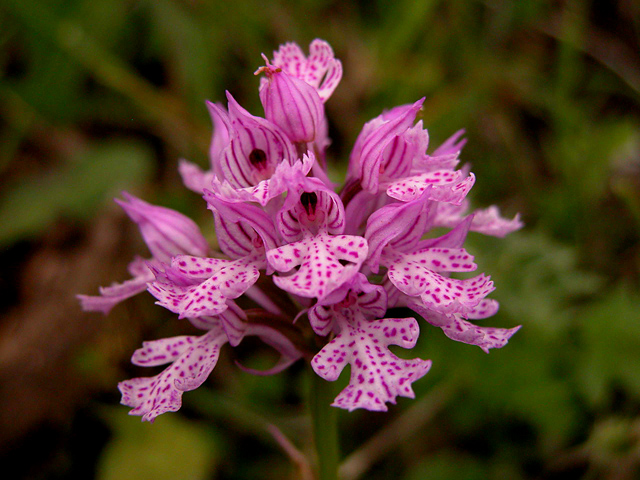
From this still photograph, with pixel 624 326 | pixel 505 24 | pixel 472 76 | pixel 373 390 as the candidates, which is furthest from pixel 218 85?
pixel 373 390

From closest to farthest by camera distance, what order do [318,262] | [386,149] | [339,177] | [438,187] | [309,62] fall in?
1. [318,262]
2. [438,187]
3. [386,149]
4. [309,62]
5. [339,177]

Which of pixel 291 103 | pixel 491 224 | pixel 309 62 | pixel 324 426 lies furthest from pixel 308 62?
pixel 324 426

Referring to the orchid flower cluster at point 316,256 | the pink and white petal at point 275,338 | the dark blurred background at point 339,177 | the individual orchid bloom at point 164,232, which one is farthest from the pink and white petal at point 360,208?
the dark blurred background at point 339,177

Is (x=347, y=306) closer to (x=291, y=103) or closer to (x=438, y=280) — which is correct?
(x=438, y=280)

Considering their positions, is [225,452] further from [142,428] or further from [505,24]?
[505,24]

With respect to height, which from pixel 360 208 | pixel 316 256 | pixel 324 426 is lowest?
pixel 324 426

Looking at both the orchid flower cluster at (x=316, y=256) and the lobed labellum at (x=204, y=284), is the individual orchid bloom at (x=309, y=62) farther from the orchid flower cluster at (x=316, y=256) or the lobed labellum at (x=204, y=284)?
the lobed labellum at (x=204, y=284)

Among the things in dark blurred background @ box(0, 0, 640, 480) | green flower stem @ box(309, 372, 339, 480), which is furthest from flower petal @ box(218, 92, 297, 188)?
dark blurred background @ box(0, 0, 640, 480)

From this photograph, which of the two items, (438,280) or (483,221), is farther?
(483,221)
